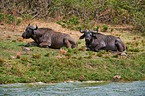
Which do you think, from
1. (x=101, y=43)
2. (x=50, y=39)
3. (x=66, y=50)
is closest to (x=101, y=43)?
(x=101, y=43)

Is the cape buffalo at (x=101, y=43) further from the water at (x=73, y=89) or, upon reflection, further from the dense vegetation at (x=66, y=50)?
the water at (x=73, y=89)

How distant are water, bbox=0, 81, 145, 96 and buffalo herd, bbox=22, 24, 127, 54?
17.1 ft

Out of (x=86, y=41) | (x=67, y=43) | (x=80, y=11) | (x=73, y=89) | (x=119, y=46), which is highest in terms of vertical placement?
(x=80, y=11)

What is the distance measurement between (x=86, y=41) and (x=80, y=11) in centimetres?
1395

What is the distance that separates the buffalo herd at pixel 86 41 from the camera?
15.9 meters

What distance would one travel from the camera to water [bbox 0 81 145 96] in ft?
28.6

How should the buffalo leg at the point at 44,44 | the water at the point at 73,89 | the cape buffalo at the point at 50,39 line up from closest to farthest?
1. the water at the point at 73,89
2. the buffalo leg at the point at 44,44
3. the cape buffalo at the point at 50,39

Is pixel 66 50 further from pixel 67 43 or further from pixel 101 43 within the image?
pixel 101 43

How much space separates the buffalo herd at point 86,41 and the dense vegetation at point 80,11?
700 cm

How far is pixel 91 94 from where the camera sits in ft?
28.8

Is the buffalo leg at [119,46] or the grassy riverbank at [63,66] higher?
the buffalo leg at [119,46]

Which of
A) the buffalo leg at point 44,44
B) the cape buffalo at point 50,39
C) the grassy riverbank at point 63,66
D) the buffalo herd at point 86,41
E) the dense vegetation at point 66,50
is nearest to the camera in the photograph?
the grassy riverbank at point 63,66

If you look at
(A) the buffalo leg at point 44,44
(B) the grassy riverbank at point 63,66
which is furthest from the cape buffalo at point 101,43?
(A) the buffalo leg at point 44,44

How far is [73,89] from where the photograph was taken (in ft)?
31.1
